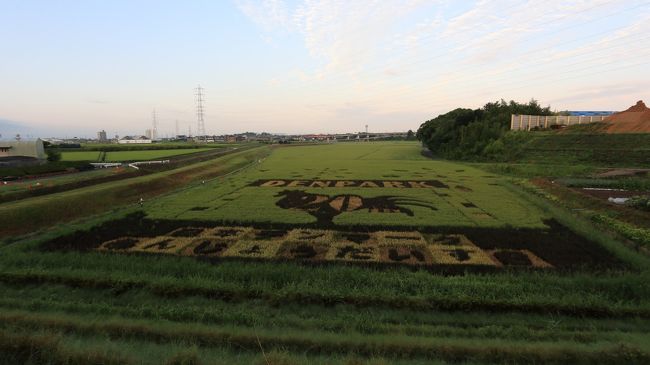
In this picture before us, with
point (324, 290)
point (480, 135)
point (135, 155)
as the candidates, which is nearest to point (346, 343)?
point (324, 290)

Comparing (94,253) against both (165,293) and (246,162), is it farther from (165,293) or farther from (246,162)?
(246,162)

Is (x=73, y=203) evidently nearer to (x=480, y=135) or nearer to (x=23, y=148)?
(x=23, y=148)

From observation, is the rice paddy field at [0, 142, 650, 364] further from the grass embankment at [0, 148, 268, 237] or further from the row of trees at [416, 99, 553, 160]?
the row of trees at [416, 99, 553, 160]

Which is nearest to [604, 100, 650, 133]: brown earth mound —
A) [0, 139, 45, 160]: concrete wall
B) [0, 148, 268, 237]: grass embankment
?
[0, 148, 268, 237]: grass embankment

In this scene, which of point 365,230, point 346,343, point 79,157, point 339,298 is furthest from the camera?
point 79,157

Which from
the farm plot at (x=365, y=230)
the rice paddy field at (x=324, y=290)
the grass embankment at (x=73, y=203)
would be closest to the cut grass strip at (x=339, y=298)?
the rice paddy field at (x=324, y=290)

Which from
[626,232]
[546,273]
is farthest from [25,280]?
[626,232]
